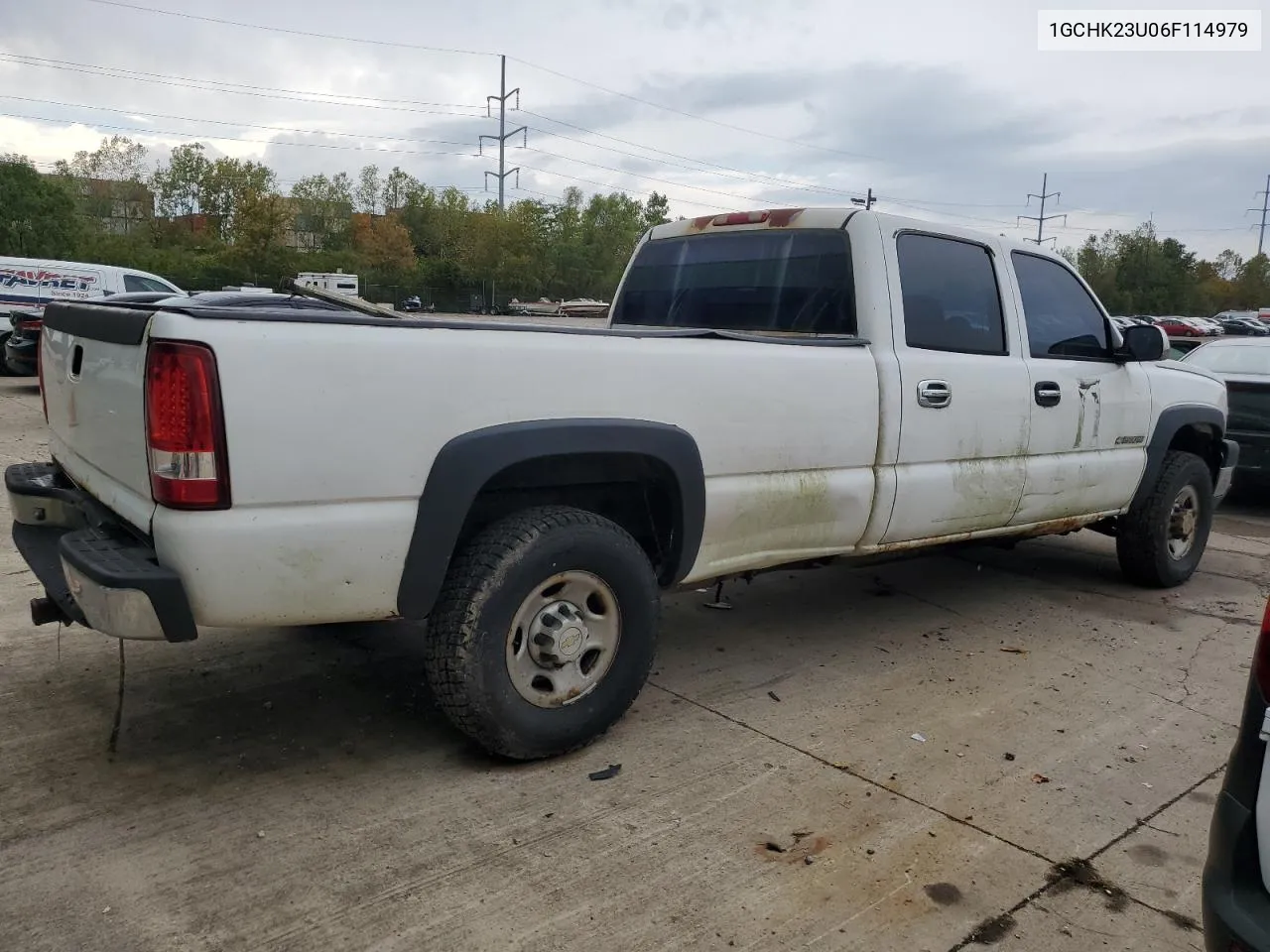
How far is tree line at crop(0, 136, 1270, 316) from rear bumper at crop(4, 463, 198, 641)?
4689 centimetres

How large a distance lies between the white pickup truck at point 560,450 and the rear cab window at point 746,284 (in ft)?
0.05

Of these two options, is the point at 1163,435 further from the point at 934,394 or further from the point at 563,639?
the point at 563,639

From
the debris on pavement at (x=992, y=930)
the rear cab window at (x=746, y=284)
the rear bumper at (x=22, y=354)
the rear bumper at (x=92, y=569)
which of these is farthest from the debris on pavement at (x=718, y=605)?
the rear bumper at (x=22, y=354)

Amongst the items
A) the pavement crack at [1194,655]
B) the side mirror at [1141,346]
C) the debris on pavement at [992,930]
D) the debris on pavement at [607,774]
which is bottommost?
the debris on pavement at [992,930]

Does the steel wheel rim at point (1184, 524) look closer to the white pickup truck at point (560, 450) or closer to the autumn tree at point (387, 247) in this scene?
the white pickup truck at point (560, 450)

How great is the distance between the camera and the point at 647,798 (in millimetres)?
3186

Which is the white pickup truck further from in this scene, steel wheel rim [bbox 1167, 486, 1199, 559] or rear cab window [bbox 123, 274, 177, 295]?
rear cab window [bbox 123, 274, 177, 295]

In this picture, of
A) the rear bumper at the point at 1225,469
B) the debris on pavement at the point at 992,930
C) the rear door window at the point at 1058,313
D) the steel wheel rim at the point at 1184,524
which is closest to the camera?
the debris on pavement at the point at 992,930

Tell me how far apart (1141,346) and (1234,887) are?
3.86 metres

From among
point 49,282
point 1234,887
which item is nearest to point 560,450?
point 1234,887

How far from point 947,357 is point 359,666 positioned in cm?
281

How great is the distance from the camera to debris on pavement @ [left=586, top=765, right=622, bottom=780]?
10.9 feet

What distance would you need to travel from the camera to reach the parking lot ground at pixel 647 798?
257 centimetres

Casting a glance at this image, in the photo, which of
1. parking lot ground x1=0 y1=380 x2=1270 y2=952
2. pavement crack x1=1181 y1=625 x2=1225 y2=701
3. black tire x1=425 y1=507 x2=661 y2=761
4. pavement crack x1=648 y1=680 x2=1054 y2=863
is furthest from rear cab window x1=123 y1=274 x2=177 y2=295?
pavement crack x1=1181 y1=625 x2=1225 y2=701
